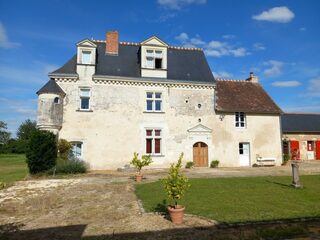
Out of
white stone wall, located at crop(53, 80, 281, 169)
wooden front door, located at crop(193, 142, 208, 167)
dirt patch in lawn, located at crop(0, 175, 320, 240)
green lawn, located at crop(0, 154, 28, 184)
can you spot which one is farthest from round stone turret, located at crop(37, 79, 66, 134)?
wooden front door, located at crop(193, 142, 208, 167)

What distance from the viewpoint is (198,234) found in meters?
5.91

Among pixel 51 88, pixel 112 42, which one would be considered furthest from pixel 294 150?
pixel 51 88

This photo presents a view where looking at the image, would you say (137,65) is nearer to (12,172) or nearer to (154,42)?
(154,42)

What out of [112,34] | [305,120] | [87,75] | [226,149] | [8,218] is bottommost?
[8,218]

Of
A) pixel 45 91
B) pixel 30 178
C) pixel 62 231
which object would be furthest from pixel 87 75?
pixel 62 231

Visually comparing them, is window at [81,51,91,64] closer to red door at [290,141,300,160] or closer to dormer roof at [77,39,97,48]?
dormer roof at [77,39,97,48]

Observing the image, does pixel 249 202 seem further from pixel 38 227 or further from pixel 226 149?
pixel 226 149

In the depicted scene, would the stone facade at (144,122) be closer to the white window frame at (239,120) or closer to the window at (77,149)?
the white window frame at (239,120)

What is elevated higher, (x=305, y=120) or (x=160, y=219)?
(x=305, y=120)

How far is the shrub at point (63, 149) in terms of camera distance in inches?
691

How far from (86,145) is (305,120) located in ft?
75.9

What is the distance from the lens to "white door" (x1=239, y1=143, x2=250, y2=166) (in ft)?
70.4

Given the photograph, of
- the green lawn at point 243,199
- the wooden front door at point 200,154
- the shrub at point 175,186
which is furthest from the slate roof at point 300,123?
the shrub at point 175,186

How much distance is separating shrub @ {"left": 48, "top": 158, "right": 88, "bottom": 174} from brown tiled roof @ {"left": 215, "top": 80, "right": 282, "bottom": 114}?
1070 cm
